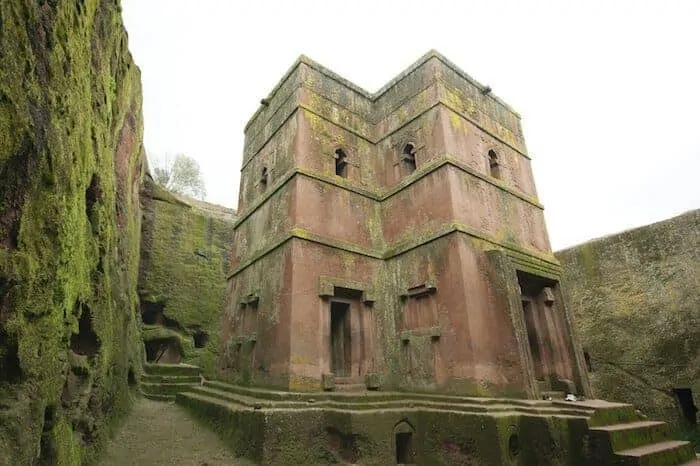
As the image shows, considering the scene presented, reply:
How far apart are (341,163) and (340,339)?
15.4 feet

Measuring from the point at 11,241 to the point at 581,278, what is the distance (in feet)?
47.3

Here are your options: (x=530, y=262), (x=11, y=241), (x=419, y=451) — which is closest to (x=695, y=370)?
(x=530, y=262)

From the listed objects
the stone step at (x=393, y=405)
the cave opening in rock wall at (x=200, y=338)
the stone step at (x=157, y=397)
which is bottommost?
the stone step at (x=393, y=405)

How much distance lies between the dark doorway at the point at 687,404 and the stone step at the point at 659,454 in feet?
15.9

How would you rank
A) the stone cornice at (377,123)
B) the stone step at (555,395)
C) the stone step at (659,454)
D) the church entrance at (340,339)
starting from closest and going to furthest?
the stone step at (659,454)
the stone step at (555,395)
the church entrance at (340,339)
the stone cornice at (377,123)

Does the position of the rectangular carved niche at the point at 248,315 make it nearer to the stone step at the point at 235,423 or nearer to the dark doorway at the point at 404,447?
the stone step at the point at 235,423

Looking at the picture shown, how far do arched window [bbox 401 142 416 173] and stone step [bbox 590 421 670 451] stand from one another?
278 inches

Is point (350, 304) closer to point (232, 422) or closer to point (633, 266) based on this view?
point (232, 422)

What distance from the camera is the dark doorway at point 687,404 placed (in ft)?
33.4

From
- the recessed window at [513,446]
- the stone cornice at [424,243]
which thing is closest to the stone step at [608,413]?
the recessed window at [513,446]

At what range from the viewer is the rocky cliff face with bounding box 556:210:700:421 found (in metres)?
10.4

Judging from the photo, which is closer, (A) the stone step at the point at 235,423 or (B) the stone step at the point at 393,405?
(A) the stone step at the point at 235,423

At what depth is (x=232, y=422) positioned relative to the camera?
6.86 metres

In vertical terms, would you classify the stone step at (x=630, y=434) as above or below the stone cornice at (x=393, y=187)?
below
